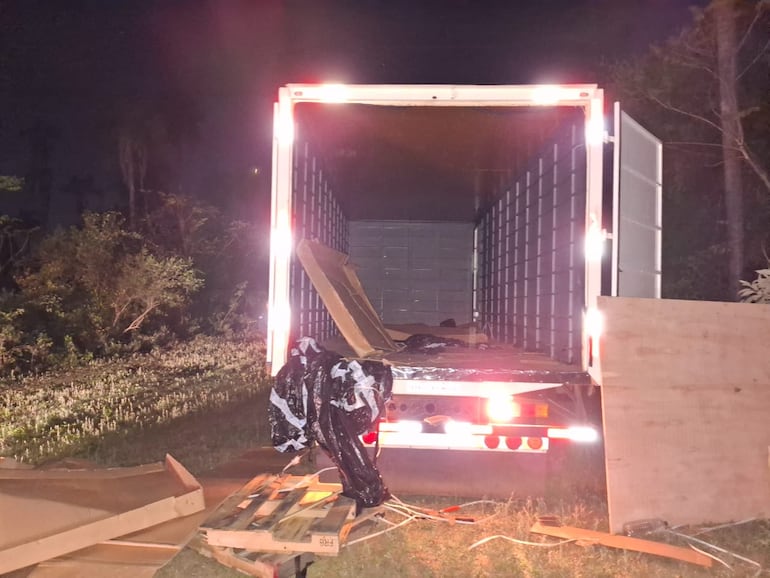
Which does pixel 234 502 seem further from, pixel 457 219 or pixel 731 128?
pixel 731 128

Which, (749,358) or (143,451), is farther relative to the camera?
(143,451)

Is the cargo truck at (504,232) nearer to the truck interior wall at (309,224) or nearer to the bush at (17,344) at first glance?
the truck interior wall at (309,224)

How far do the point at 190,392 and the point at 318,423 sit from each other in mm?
5892

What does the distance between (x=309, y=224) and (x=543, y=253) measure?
2135 mm

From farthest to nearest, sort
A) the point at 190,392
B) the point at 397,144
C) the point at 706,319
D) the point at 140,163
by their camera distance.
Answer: the point at 140,163, the point at 190,392, the point at 397,144, the point at 706,319

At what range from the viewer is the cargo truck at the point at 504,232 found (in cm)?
436

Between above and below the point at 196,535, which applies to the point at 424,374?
above

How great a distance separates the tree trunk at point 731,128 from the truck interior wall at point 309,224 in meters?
8.34

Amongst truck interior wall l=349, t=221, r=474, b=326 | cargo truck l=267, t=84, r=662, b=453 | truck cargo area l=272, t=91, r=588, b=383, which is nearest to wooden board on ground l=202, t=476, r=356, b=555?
cargo truck l=267, t=84, r=662, b=453

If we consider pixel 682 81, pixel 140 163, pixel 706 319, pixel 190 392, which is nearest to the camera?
pixel 706 319

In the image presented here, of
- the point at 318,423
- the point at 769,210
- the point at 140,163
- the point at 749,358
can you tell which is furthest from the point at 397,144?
the point at 140,163

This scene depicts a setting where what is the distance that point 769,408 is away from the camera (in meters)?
4.72

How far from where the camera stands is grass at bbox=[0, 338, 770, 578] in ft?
12.8

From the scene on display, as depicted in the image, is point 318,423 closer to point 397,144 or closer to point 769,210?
point 397,144
